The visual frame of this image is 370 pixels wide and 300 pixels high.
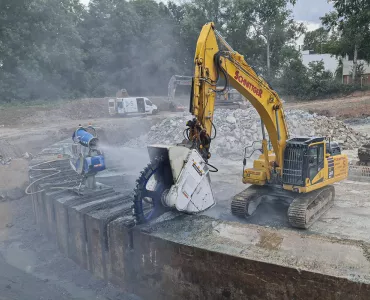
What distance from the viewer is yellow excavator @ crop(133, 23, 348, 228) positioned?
5.58 metres

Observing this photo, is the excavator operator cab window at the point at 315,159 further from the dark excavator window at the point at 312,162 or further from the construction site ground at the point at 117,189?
the construction site ground at the point at 117,189

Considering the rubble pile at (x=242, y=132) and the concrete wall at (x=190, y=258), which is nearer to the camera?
the concrete wall at (x=190, y=258)

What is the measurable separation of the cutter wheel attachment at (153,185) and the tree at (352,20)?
90.9 ft

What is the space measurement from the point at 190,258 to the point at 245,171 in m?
2.89

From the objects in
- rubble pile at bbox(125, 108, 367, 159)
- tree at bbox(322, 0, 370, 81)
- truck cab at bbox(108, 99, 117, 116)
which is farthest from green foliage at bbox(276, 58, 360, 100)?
truck cab at bbox(108, 99, 117, 116)

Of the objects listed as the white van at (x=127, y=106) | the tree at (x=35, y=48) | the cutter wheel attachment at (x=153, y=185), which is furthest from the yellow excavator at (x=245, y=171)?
the tree at (x=35, y=48)

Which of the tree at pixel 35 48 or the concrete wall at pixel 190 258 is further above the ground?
the tree at pixel 35 48

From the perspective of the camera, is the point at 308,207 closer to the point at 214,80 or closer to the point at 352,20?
the point at 214,80

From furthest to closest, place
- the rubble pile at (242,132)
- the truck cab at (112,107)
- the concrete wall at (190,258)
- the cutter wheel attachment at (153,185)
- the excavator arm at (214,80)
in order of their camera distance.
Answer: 1. the truck cab at (112,107)
2. the rubble pile at (242,132)
3. the excavator arm at (214,80)
4. the cutter wheel attachment at (153,185)
5. the concrete wall at (190,258)

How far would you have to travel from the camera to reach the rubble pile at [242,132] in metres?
14.8

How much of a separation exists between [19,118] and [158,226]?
1970 cm

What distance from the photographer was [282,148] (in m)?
7.25

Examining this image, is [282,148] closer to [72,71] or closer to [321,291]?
[321,291]

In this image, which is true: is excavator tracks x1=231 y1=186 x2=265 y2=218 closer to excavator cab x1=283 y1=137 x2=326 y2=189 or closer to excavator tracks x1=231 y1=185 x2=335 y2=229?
excavator tracks x1=231 y1=185 x2=335 y2=229
